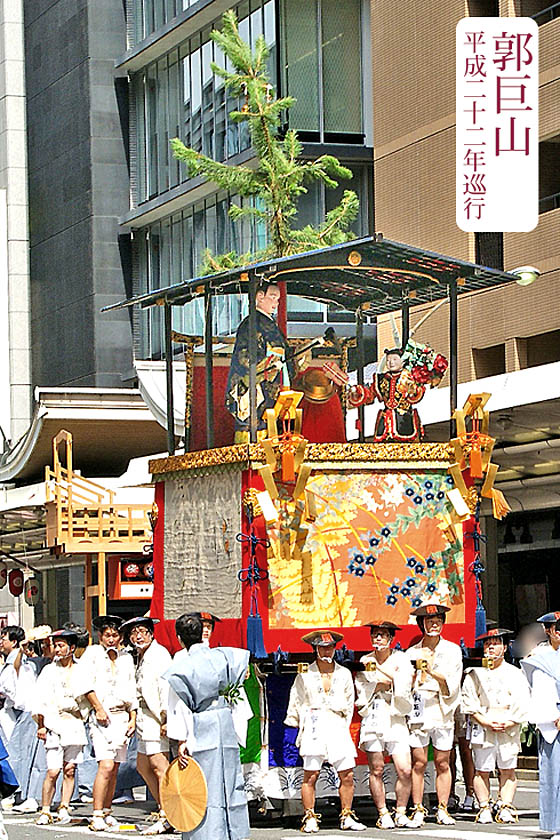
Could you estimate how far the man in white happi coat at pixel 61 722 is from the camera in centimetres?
1666

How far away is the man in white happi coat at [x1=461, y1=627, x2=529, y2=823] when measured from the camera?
596 inches

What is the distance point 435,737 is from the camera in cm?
1501

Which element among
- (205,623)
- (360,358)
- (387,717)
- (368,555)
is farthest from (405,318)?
(205,623)

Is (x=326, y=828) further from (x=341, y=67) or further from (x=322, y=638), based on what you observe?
(x=341, y=67)

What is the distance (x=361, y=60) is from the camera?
35.0m

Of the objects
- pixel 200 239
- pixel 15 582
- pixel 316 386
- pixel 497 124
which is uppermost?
pixel 200 239

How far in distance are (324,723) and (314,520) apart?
1777 millimetres

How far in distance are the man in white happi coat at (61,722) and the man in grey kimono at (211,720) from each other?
4219 mm

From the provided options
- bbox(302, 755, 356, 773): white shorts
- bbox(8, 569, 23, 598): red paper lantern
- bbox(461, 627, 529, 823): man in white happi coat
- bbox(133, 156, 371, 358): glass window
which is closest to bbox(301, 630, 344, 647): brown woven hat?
bbox(302, 755, 356, 773): white shorts

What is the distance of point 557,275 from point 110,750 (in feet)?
39.7

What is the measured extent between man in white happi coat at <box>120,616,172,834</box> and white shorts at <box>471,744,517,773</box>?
8.54ft

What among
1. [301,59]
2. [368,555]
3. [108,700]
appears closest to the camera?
[368,555]

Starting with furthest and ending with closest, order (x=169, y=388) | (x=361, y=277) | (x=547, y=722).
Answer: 1. (x=169, y=388)
2. (x=361, y=277)
3. (x=547, y=722)

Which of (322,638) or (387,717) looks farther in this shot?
(387,717)
